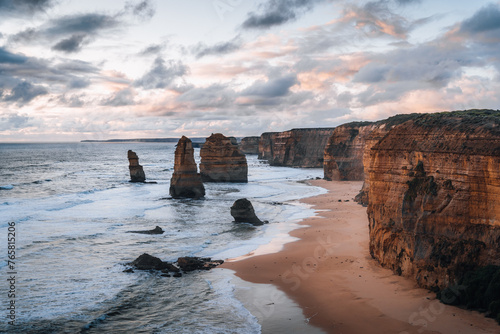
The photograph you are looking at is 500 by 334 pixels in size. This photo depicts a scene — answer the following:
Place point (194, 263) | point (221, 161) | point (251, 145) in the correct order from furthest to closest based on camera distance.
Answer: point (251, 145) → point (221, 161) → point (194, 263)

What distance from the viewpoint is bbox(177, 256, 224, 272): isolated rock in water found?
19.9 m

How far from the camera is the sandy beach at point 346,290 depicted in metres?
12.5

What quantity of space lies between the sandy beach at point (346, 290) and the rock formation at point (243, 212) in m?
5.80

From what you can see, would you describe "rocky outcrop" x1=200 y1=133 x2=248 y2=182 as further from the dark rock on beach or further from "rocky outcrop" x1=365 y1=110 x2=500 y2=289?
"rocky outcrop" x1=365 y1=110 x2=500 y2=289

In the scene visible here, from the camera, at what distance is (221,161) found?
205 ft

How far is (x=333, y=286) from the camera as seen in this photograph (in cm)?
1628

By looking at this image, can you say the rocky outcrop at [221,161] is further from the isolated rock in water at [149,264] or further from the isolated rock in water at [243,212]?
the isolated rock in water at [149,264]

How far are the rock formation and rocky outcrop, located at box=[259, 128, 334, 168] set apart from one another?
242 ft

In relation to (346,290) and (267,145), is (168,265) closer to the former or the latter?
(346,290)

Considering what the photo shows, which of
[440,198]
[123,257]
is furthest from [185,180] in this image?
[440,198]

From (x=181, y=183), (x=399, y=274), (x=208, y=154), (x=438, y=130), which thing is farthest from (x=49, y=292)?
(x=208, y=154)

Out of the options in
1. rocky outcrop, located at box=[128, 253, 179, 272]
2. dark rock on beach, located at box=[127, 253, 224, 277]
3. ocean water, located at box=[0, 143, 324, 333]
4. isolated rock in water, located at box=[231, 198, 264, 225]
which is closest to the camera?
ocean water, located at box=[0, 143, 324, 333]

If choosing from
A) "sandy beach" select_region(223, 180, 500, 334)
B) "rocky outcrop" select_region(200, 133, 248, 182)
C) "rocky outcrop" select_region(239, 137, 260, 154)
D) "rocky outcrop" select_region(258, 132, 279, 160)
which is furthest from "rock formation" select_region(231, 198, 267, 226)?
"rocky outcrop" select_region(239, 137, 260, 154)

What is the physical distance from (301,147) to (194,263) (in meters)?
89.6
